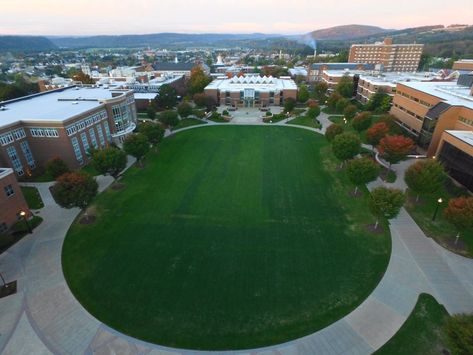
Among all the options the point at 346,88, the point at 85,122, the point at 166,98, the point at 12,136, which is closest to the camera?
the point at 12,136

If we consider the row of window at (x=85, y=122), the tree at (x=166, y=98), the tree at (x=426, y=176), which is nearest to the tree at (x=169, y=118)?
the row of window at (x=85, y=122)

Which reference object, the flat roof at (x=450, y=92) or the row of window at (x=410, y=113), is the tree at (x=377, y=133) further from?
the flat roof at (x=450, y=92)

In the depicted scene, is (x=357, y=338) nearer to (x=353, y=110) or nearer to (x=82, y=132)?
(x=82, y=132)

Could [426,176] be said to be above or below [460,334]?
below

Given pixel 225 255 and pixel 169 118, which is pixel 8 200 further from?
pixel 169 118

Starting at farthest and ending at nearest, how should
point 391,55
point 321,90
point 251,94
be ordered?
point 391,55, point 321,90, point 251,94

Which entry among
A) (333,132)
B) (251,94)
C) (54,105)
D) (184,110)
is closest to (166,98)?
(184,110)

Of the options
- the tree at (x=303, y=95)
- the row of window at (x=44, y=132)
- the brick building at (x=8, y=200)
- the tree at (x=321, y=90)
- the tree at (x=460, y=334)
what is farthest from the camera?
the tree at (x=321, y=90)
